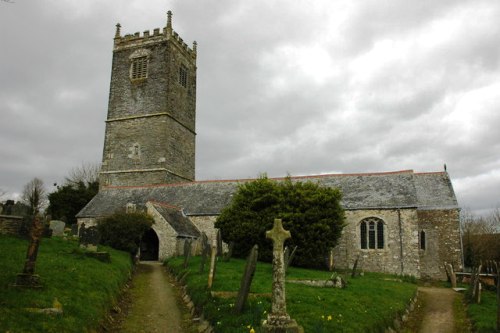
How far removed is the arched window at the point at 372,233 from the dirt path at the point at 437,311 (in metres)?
6.14

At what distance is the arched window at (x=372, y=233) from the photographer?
25.6 m

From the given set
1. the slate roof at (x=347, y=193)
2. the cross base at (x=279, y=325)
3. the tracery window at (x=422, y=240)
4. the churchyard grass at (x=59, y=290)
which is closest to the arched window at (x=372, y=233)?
the slate roof at (x=347, y=193)

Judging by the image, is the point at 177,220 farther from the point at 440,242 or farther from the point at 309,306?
the point at 309,306

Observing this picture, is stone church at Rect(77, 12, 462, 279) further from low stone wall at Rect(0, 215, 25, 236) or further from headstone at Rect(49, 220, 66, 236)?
low stone wall at Rect(0, 215, 25, 236)

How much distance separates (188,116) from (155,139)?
511 cm

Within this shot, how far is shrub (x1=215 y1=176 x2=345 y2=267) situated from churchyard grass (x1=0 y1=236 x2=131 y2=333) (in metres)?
8.46

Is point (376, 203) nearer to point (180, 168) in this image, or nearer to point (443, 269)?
point (443, 269)

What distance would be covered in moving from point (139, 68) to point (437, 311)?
32440mm

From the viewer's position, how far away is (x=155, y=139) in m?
35.9

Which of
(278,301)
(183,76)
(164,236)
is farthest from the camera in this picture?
(183,76)

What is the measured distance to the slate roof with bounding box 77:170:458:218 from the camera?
26312 millimetres

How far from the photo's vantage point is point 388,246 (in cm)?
2517

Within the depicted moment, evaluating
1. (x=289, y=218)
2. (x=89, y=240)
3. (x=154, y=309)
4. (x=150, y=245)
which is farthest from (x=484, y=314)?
(x=150, y=245)

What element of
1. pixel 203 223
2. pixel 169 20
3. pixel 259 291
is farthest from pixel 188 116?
pixel 259 291
